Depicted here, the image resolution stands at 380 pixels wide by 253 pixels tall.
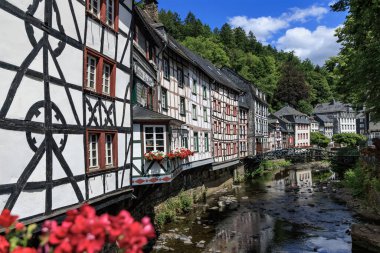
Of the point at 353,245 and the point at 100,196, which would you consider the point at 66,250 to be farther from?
the point at 353,245

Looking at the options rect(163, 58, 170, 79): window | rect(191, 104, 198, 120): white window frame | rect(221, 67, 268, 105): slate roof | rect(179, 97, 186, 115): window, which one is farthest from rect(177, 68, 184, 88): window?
rect(221, 67, 268, 105): slate roof

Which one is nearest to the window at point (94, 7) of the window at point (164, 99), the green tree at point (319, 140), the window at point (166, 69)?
the window at point (164, 99)

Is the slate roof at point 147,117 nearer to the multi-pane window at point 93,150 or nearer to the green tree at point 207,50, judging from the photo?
the multi-pane window at point 93,150

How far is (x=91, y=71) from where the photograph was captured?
35.3ft

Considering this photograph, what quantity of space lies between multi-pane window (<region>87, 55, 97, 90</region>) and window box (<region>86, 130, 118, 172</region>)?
1.47m

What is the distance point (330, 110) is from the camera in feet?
347

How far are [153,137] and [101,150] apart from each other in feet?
14.6

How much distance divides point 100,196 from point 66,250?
866cm

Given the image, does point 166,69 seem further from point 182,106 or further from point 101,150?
point 101,150

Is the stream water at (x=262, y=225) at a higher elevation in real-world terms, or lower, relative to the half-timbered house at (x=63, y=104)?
lower

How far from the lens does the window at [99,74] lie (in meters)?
10.5

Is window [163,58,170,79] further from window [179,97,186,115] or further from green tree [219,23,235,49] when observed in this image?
green tree [219,23,235,49]

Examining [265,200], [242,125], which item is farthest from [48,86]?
[242,125]

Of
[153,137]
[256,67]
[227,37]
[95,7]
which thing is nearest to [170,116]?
[153,137]
